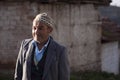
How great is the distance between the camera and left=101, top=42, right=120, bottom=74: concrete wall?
14.4 m

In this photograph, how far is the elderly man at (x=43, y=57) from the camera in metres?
4.04

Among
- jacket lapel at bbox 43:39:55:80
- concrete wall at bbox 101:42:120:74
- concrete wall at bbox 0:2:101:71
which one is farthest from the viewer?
concrete wall at bbox 101:42:120:74

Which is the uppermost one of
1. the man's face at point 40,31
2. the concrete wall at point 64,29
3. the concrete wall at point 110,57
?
the man's face at point 40,31

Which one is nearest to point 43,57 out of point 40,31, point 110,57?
point 40,31

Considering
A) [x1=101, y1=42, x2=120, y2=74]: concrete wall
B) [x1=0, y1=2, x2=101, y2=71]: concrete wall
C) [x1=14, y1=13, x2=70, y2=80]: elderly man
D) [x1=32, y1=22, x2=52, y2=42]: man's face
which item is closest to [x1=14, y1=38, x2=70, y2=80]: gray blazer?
[x1=14, y1=13, x2=70, y2=80]: elderly man

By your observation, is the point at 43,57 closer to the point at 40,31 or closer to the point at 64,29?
the point at 40,31

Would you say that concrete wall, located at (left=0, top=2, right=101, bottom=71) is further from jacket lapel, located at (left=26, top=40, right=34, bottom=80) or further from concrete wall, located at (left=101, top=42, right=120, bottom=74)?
jacket lapel, located at (left=26, top=40, right=34, bottom=80)

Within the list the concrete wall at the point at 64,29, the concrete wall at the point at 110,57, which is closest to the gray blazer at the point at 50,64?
the concrete wall at the point at 64,29

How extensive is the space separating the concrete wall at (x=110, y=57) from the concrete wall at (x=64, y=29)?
502 mm

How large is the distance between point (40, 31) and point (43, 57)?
28 centimetres

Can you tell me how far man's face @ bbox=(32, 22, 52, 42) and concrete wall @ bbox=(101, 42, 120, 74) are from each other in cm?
1024

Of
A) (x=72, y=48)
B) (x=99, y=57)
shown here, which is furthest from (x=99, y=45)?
(x=72, y=48)

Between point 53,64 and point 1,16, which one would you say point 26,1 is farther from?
point 53,64

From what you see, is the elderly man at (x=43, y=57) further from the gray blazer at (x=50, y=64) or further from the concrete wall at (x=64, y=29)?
the concrete wall at (x=64, y=29)
